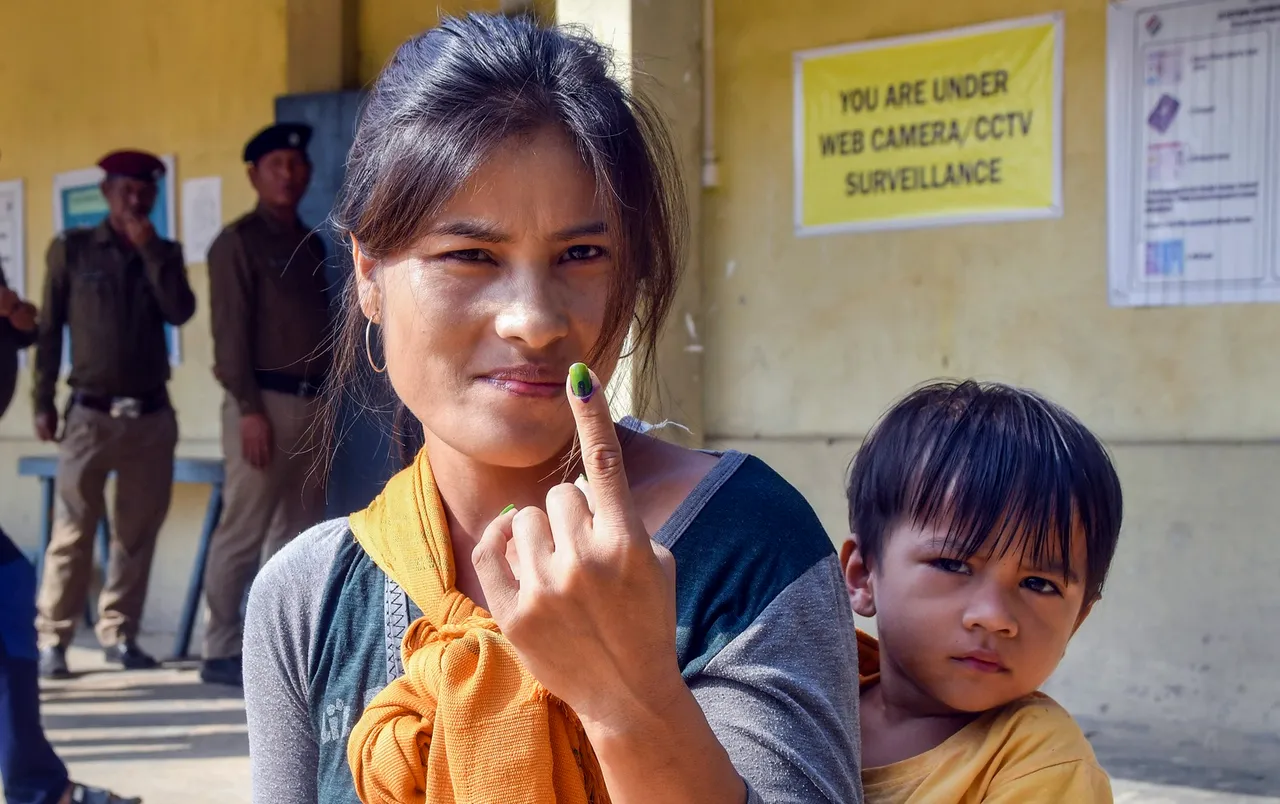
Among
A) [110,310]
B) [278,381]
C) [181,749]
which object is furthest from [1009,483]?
[110,310]

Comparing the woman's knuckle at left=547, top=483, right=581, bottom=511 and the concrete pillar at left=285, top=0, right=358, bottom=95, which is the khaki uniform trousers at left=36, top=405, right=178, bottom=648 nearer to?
the concrete pillar at left=285, top=0, right=358, bottom=95

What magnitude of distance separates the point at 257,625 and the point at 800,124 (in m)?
3.92

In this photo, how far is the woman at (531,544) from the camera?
1.02 meters

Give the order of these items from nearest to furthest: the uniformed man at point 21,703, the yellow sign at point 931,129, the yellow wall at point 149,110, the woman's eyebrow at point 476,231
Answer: the woman's eyebrow at point 476,231 → the uniformed man at point 21,703 → the yellow sign at point 931,129 → the yellow wall at point 149,110

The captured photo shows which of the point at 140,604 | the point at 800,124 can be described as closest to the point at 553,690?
the point at 800,124

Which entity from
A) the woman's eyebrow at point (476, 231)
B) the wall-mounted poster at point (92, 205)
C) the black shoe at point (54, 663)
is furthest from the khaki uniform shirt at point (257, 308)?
the woman's eyebrow at point (476, 231)

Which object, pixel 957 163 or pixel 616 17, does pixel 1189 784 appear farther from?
pixel 616 17

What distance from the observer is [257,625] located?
59.5 inches

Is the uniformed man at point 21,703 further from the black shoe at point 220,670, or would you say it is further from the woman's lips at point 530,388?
the woman's lips at point 530,388

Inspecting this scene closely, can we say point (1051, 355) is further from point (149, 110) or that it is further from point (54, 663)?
point (149, 110)

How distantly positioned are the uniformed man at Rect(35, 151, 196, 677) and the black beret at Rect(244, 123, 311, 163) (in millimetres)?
599

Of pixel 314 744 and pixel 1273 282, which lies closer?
pixel 314 744

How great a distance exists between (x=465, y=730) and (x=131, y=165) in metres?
5.60

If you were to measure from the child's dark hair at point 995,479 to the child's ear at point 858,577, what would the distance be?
2cm
